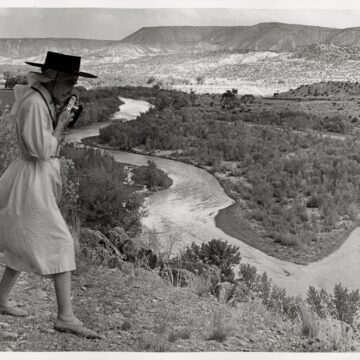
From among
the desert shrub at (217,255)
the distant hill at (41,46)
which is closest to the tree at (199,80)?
the distant hill at (41,46)

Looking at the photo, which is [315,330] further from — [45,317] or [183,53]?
[183,53]

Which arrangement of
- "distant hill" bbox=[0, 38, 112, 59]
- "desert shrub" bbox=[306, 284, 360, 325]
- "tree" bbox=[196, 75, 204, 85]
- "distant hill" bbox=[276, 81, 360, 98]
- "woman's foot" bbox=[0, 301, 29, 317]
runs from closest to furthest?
"woman's foot" bbox=[0, 301, 29, 317] → "desert shrub" bbox=[306, 284, 360, 325] → "distant hill" bbox=[0, 38, 112, 59] → "distant hill" bbox=[276, 81, 360, 98] → "tree" bbox=[196, 75, 204, 85]

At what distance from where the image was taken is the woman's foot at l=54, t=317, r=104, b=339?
14.9ft

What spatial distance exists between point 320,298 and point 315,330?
0.37 metres

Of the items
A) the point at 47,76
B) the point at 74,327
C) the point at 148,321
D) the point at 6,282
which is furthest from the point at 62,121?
the point at 148,321

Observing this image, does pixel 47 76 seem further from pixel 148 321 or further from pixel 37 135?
pixel 148 321

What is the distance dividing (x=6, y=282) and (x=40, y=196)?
2.65 ft

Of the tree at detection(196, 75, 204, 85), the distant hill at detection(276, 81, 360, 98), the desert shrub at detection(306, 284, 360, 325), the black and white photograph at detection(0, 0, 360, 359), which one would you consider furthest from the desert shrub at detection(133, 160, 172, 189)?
the desert shrub at detection(306, 284, 360, 325)

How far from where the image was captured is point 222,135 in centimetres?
620

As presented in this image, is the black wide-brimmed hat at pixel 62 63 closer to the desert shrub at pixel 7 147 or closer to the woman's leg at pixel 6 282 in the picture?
the woman's leg at pixel 6 282

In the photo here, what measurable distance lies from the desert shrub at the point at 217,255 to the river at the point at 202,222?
0.09 metres

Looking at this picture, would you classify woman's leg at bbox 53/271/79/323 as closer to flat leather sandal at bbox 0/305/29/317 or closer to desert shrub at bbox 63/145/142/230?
flat leather sandal at bbox 0/305/29/317

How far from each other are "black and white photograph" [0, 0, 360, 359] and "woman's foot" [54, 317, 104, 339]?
0.02 metres

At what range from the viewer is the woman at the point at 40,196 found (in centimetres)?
421
